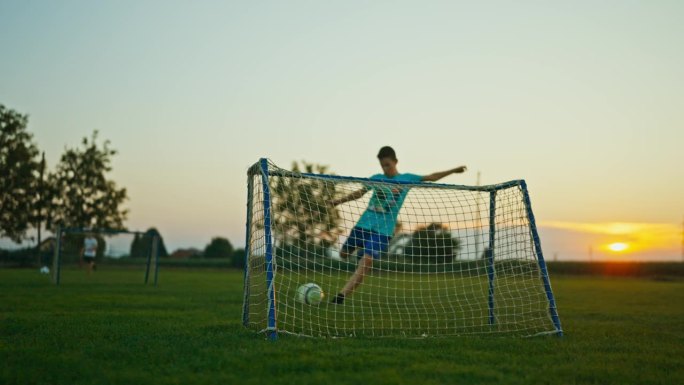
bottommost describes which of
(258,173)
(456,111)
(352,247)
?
(352,247)

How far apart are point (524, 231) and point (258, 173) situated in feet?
9.05

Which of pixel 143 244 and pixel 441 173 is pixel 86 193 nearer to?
pixel 143 244

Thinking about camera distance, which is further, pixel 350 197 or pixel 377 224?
pixel 377 224

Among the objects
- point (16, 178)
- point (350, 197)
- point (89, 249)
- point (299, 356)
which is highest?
point (16, 178)

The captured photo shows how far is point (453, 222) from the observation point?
6.64 meters

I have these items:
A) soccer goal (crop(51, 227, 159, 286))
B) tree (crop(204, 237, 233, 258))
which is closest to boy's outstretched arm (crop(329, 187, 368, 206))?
soccer goal (crop(51, 227, 159, 286))

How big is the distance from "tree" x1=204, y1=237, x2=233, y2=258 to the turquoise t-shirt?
7487 cm

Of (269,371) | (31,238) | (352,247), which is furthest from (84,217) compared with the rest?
(269,371)

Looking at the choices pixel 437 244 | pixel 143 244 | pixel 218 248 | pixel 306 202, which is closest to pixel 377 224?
pixel 306 202

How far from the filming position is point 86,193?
38156 millimetres

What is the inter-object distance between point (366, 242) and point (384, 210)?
43 centimetres

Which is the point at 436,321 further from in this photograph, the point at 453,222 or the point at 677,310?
the point at 677,310

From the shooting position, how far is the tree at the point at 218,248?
80206 millimetres

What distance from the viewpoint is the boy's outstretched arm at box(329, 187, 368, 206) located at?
618 cm
